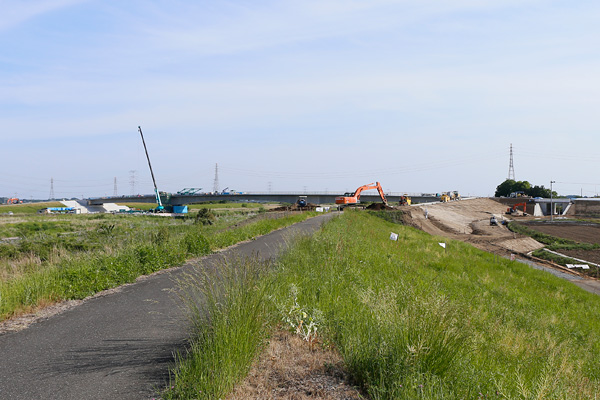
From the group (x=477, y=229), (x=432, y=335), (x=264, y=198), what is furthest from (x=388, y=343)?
(x=264, y=198)

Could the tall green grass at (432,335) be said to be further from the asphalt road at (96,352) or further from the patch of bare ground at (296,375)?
the asphalt road at (96,352)

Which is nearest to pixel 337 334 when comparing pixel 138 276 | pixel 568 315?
pixel 138 276

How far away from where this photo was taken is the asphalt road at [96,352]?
5527mm

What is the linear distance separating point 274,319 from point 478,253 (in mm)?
32454

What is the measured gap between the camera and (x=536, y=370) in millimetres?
7871

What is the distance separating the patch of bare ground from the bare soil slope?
141 ft

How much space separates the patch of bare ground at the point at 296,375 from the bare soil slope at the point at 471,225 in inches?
1686

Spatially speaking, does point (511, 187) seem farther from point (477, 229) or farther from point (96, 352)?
point (96, 352)

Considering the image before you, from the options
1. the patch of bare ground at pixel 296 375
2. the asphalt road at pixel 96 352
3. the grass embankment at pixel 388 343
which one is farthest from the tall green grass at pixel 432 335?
the asphalt road at pixel 96 352

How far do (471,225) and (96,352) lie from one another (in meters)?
73.4

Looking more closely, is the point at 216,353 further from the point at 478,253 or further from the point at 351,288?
the point at 478,253

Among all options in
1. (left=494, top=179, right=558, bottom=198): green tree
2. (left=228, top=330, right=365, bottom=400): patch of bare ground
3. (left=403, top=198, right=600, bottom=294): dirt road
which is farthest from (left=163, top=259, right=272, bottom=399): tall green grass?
(left=494, top=179, right=558, bottom=198): green tree

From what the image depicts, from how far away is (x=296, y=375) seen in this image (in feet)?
18.8

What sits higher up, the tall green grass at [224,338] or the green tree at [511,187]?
the green tree at [511,187]
